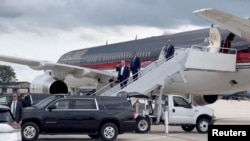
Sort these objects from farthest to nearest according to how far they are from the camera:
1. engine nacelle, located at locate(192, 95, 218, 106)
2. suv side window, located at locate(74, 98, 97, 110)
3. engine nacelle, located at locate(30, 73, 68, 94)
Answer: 1. engine nacelle, located at locate(192, 95, 218, 106)
2. engine nacelle, located at locate(30, 73, 68, 94)
3. suv side window, located at locate(74, 98, 97, 110)

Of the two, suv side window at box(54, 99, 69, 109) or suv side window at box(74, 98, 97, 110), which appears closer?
suv side window at box(54, 99, 69, 109)

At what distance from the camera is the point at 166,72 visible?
23844 millimetres

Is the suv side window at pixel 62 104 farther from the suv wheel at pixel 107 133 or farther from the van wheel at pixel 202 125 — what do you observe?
the van wheel at pixel 202 125

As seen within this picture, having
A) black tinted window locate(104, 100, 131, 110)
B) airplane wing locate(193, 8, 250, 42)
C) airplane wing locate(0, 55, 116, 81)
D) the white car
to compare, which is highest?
airplane wing locate(193, 8, 250, 42)

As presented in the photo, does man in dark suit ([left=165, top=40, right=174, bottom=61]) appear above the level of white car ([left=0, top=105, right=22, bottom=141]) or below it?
above

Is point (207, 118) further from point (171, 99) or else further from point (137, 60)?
point (137, 60)

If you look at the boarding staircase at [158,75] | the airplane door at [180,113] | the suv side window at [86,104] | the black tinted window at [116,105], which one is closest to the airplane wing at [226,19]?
the boarding staircase at [158,75]

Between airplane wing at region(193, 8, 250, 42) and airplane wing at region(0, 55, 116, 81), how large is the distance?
35.3 ft

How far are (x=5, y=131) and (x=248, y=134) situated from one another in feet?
18.6

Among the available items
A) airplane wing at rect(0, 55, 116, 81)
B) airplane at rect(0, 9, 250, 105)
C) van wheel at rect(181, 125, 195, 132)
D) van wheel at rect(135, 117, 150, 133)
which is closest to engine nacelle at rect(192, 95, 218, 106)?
airplane at rect(0, 9, 250, 105)

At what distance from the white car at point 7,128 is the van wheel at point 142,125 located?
10030mm

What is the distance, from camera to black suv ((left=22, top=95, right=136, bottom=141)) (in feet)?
57.4

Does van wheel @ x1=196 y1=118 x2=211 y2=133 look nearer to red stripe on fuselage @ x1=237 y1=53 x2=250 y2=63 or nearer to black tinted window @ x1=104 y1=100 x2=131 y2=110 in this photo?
red stripe on fuselage @ x1=237 y1=53 x2=250 y2=63

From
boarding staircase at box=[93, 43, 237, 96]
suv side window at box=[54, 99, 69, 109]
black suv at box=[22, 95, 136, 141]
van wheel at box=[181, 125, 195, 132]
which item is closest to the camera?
black suv at box=[22, 95, 136, 141]
